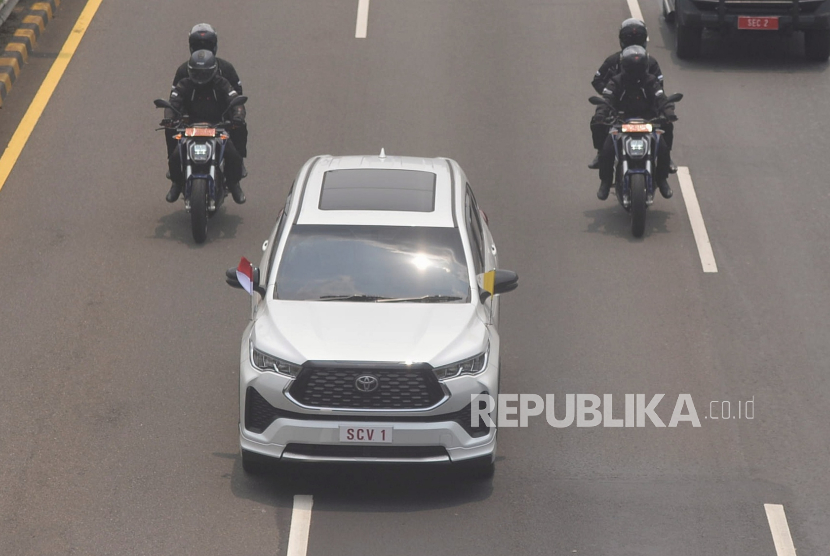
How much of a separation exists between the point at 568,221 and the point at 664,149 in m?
1.28

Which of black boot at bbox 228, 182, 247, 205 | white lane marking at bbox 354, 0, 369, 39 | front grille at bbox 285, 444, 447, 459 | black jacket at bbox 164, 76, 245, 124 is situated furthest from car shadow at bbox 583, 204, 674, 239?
white lane marking at bbox 354, 0, 369, 39

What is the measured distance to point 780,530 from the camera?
9.25 m

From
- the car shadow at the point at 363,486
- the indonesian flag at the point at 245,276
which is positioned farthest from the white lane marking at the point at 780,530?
the indonesian flag at the point at 245,276

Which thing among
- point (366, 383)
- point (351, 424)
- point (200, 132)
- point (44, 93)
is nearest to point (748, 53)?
point (200, 132)

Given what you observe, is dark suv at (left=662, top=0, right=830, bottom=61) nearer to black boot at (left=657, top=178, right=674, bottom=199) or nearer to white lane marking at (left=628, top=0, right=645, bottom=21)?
white lane marking at (left=628, top=0, right=645, bottom=21)

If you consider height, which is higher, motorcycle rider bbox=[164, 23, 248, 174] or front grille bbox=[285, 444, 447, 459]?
motorcycle rider bbox=[164, 23, 248, 174]

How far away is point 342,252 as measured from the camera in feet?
34.1

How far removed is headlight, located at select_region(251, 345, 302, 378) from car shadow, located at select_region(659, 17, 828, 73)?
1178cm

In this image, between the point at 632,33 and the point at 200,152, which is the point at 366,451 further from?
the point at 632,33

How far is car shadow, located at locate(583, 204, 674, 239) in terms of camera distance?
14.9 meters

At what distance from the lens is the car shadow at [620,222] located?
14.9 metres

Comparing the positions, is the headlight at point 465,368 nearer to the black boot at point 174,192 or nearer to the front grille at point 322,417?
the front grille at point 322,417

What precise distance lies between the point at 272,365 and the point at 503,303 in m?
4.16

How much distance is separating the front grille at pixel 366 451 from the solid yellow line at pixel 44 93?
7715 millimetres
